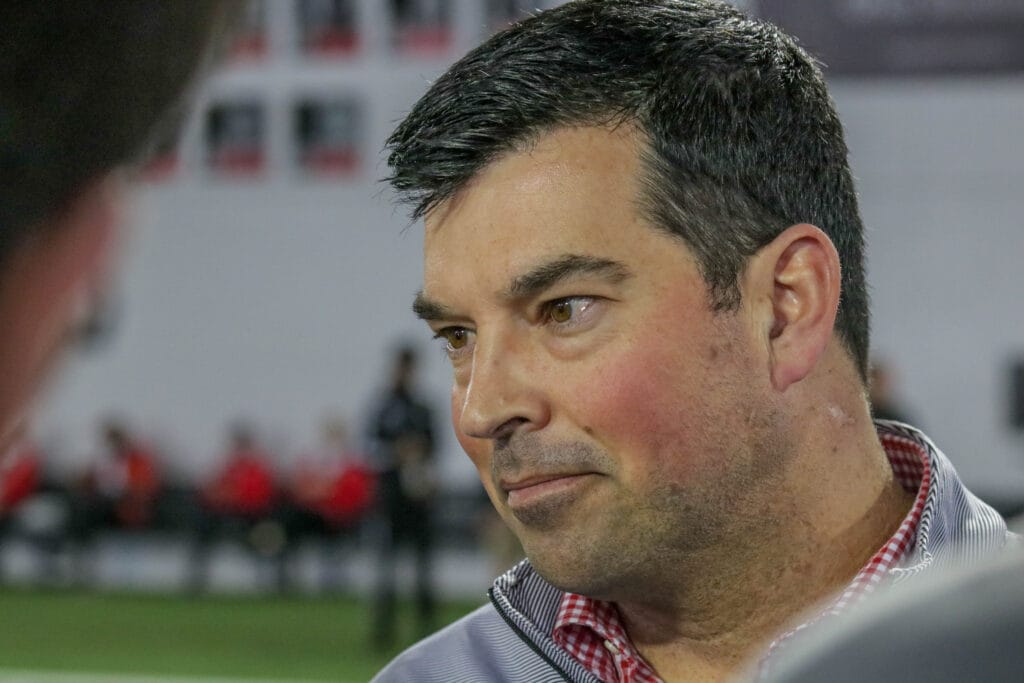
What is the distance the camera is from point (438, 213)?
132 cm

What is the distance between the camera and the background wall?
372 inches

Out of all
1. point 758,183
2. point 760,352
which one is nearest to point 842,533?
point 760,352

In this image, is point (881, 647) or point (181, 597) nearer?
point (881, 647)

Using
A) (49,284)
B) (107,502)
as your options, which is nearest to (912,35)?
(107,502)

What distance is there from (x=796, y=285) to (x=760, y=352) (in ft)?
0.21

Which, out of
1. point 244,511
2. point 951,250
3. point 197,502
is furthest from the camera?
point 197,502

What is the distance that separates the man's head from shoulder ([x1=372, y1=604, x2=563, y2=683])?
13 cm

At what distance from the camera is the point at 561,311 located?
125 cm

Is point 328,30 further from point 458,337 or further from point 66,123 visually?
point 66,123

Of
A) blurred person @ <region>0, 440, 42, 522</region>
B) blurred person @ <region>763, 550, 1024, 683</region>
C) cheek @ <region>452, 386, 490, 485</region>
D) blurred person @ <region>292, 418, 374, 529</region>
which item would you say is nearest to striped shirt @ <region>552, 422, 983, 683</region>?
cheek @ <region>452, 386, 490, 485</region>

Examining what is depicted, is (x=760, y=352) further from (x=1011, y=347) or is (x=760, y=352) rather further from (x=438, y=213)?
(x=1011, y=347)

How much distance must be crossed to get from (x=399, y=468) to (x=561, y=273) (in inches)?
222

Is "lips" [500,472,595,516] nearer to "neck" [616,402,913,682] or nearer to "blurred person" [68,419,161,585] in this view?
"neck" [616,402,913,682]

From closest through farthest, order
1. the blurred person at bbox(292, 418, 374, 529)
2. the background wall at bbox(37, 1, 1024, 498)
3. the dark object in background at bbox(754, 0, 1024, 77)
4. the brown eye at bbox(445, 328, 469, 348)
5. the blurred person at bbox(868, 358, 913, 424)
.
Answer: the brown eye at bbox(445, 328, 469, 348), the blurred person at bbox(868, 358, 913, 424), the dark object in background at bbox(754, 0, 1024, 77), the background wall at bbox(37, 1, 1024, 498), the blurred person at bbox(292, 418, 374, 529)
